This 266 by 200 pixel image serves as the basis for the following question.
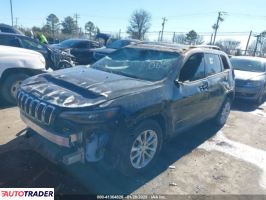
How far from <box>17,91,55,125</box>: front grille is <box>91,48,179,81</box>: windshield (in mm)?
1447

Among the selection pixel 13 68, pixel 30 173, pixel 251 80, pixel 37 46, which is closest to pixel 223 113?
pixel 251 80

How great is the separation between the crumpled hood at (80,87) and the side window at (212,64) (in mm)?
1829

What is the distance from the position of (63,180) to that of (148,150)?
4.20ft

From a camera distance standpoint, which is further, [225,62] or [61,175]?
[225,62]

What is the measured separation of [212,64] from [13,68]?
4.47 meters

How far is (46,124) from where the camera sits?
129 inches

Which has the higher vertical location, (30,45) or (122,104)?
(30,45)

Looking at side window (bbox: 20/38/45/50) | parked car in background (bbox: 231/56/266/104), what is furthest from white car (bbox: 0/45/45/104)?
parked car in background (bbox: 231/56/266/104)

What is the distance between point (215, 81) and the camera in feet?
17.5

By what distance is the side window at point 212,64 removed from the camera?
519 centimetres

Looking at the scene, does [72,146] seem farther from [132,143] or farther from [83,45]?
[83,45]

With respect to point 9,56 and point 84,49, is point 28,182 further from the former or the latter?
point 84,49

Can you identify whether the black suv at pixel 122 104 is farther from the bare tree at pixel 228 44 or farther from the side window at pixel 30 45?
the bare tree at pixel 228 44

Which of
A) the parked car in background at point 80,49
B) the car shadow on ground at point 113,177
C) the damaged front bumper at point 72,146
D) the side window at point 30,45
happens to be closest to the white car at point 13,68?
the side window at point 30,45
